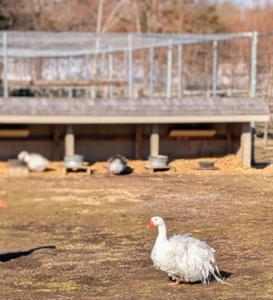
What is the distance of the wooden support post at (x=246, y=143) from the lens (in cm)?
1508

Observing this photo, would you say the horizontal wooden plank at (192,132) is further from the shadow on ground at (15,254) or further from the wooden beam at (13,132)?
the shadow on ground at (15,254)

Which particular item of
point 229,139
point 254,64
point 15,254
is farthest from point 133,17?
point 15,254

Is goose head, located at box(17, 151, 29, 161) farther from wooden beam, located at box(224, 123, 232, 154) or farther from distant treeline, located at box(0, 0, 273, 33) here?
distant treeline, located at box(0, 0, 273, 33)

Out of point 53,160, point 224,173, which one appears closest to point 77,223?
point 224,173

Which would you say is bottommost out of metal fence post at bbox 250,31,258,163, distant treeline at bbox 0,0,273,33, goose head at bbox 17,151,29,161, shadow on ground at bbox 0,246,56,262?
shadow on ground at bbox 0,246,56,262

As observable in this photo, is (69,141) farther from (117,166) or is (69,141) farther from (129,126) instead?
(117,166)

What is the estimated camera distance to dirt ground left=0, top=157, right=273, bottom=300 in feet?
25.0

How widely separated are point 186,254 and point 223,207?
3155 mm

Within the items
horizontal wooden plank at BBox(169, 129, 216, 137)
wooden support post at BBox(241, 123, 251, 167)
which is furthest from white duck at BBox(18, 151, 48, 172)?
wooden support post at BBox(241, 123, 251, 167)

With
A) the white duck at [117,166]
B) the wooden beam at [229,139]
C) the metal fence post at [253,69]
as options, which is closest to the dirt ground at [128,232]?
the white duck at [117,166]

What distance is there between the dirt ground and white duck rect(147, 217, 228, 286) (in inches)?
6.2

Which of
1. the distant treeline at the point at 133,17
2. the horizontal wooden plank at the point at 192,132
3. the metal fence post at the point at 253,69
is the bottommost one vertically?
the horizontal wooden plank at the point at 192,132

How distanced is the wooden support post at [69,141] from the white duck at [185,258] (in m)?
10.6

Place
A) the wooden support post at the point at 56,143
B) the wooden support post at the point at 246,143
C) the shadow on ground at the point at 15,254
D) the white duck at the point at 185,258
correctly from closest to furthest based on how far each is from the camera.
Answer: the white duck at the point at 185,258 → the shadow on ground at the point at 15,254 → the wooden support post at the point at 246,143 → the wooden support post at the point at 56,143
